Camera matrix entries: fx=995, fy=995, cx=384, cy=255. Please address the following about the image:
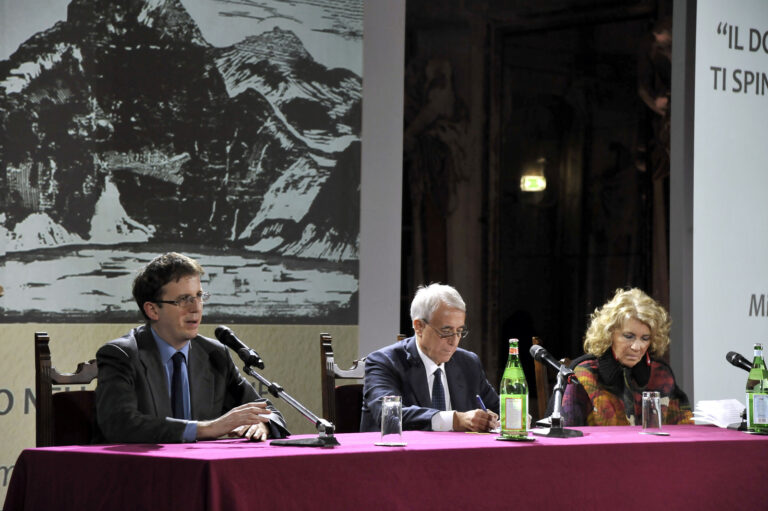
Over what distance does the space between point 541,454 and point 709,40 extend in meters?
2.77

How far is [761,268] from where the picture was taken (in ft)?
15.1

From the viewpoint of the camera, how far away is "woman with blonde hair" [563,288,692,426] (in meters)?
3.42

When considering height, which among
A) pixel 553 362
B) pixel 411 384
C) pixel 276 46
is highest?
pixel 276 46

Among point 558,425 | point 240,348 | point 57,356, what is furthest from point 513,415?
point 57,356

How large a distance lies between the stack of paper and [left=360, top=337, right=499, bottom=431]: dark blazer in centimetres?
71

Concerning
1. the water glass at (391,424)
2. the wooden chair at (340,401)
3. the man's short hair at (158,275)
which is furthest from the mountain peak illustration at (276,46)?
the water glass at (391,424)

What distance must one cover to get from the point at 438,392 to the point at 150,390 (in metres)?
0.96

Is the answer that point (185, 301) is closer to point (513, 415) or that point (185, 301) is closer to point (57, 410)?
point (57, 410)

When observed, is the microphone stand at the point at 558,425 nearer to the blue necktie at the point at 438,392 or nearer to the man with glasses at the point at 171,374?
the blue necktie at the point at 438,392

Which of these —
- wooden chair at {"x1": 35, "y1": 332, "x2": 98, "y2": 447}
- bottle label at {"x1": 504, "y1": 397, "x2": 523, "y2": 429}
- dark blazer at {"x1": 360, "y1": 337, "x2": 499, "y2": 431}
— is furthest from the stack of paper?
wooden chair at {"x1": 35, "y1": 332, "x2": 98, "y2": 447}

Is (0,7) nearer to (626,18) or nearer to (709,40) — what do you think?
(709,40)

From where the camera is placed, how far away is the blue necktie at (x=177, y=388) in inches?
106

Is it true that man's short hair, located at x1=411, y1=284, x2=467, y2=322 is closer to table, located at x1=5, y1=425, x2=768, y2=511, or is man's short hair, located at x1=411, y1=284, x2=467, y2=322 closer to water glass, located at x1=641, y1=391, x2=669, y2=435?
table, located at x1=5, y1=425, x2=768, y2=511

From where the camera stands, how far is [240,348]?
2391mm
